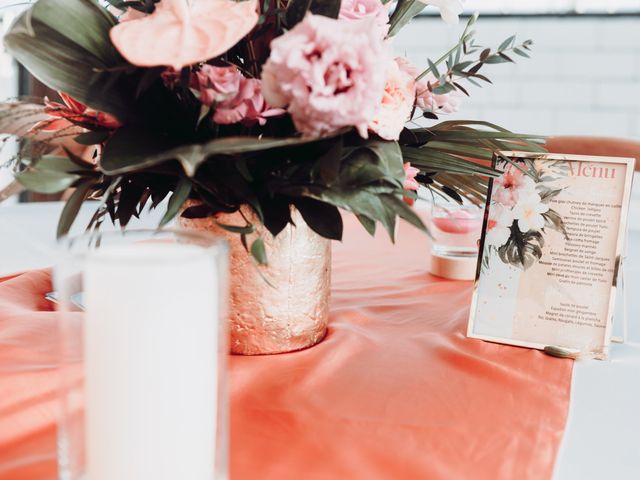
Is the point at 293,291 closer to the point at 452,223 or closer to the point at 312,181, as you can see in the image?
the point at 312,181

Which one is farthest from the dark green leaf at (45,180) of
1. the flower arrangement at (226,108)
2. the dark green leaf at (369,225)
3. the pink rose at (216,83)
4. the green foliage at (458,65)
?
the green foliage at (458,65)

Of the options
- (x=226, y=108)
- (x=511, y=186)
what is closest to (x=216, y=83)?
(x=226, y=108)

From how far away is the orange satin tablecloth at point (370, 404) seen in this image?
410mm

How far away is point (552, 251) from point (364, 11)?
30 centimetres

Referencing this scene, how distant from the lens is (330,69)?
0.40m

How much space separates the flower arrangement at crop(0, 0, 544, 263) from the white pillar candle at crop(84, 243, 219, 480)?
81mm

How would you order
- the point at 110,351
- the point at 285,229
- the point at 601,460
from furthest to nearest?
the point at 285,229, the point at 601,460, the point at 110,351

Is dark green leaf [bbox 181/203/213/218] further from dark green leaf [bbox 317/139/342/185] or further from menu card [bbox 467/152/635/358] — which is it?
menu card [bbox 467/152/635/358]

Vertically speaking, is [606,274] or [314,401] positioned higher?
[606,274]

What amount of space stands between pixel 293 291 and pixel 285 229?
61mm

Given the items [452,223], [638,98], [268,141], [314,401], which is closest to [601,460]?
[314,401]

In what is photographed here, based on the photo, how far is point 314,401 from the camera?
19.1 inches

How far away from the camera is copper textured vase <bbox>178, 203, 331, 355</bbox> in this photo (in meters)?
0.55

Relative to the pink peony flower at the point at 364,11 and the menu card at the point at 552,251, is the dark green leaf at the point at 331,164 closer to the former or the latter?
the pink peony flower at the point at 364,11
